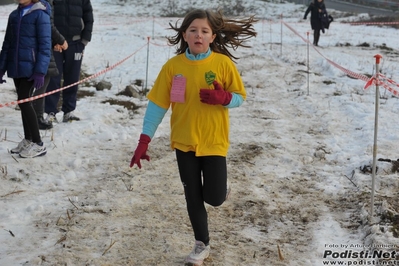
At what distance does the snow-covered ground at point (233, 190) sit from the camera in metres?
3.92

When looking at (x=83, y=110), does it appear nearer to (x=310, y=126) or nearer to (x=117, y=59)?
(x=310, y=126)

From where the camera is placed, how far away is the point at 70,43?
22.9 ft

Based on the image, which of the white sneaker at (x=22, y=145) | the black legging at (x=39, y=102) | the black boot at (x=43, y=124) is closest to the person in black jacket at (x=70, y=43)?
the black boot at (x=43, y=124)

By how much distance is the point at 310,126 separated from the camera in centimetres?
772

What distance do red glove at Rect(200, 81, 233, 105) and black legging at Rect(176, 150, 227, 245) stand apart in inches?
17.6

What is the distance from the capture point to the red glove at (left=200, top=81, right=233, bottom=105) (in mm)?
3271

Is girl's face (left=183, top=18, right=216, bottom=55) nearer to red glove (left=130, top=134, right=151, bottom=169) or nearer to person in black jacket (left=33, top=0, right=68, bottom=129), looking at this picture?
red glove (left=130, top=134, right=151, bottom=169)

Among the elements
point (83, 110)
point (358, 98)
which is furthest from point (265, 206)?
point (358, 98)

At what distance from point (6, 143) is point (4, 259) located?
2.85m

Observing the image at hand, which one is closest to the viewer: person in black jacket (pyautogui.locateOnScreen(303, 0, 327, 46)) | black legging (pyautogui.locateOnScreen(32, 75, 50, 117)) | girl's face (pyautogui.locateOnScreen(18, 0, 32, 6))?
girl's face (pyautogui.locateOnScreen(18, 0, 32, 6))

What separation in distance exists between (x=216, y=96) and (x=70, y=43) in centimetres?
438

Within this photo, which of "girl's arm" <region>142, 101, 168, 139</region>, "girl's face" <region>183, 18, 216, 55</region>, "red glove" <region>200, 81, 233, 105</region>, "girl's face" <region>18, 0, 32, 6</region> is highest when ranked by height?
"girl's face" <region>18, 0, 32, 6</region>

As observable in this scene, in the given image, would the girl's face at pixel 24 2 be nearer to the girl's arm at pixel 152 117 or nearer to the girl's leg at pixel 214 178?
the girl's arm at pixel 152 117

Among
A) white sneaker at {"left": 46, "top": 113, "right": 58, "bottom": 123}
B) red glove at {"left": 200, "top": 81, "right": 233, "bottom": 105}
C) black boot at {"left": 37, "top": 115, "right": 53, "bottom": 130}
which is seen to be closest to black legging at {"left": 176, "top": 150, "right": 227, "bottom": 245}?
red glove at {"left": 200, "top": 81, "right": 233, "bottom": 105}
